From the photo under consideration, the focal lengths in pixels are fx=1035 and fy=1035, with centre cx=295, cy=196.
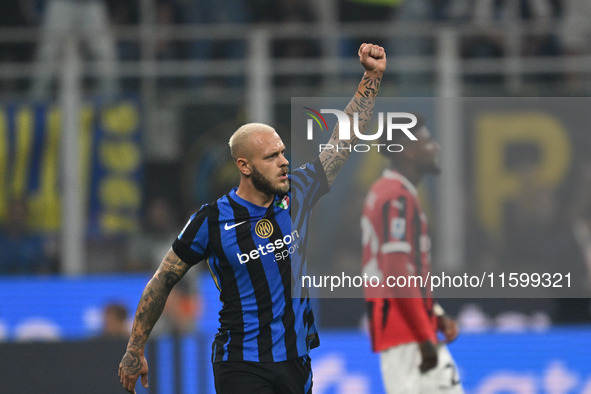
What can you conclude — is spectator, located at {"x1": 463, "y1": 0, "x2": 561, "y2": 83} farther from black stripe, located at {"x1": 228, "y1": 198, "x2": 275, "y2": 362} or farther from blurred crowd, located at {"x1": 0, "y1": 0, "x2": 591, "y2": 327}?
black stripe, located at {"x1": 228, "y1": 198, "x2": 275, "y2": 362}

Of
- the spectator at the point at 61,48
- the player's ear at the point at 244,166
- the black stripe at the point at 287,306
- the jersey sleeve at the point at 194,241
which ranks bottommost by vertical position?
the black stripe at the point at 287,306

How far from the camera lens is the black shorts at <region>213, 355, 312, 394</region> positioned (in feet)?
15.2

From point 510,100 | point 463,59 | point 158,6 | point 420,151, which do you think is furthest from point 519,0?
point 420,151

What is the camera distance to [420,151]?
5734 mm

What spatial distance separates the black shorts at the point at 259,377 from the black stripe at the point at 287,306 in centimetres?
7

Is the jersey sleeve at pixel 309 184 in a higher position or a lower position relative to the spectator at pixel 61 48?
lower

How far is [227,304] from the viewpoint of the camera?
4758 mm

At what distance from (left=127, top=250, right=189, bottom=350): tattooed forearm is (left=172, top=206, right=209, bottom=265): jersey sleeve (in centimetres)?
4

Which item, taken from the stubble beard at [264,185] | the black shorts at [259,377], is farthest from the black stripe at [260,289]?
the stubble beard at [264,185]

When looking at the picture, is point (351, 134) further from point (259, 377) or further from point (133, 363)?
point (133, 363)

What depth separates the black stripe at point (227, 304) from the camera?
15.4 ft

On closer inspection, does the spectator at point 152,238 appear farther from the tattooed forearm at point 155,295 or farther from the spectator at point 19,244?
the tattooed forearm at point 155,295

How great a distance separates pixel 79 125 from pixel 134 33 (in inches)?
41.3

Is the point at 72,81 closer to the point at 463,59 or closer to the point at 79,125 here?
the point at 79,125
